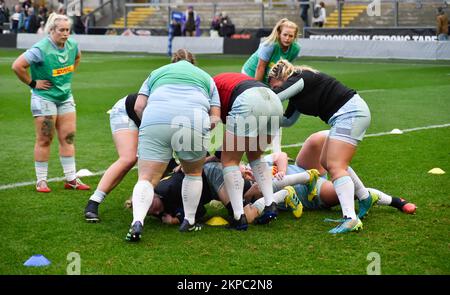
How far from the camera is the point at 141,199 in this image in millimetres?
6859

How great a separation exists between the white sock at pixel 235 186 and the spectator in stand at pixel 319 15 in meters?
29.0

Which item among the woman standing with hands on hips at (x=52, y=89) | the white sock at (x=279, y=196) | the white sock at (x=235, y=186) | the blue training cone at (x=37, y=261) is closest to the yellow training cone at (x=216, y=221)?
the white sock at (x=235, y=186)

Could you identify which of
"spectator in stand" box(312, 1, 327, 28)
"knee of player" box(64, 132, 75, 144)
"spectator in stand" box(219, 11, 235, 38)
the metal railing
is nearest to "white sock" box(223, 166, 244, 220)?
"knee of player" box(64, 132, 75, 144)

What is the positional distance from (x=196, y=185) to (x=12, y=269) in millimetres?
1779

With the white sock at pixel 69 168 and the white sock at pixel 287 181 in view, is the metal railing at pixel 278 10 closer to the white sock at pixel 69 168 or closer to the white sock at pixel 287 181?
the white sock at pixel 69 168

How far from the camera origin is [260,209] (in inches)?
301

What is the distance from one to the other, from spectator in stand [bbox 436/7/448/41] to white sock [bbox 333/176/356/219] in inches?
945

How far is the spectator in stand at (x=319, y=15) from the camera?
3559cm

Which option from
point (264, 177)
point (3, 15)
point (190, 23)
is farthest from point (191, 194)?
point (3, 15)

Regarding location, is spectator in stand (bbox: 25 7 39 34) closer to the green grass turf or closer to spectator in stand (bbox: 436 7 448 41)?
spectator in stand (bbox: 436 7 448 41)

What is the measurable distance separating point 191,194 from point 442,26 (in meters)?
24.8
